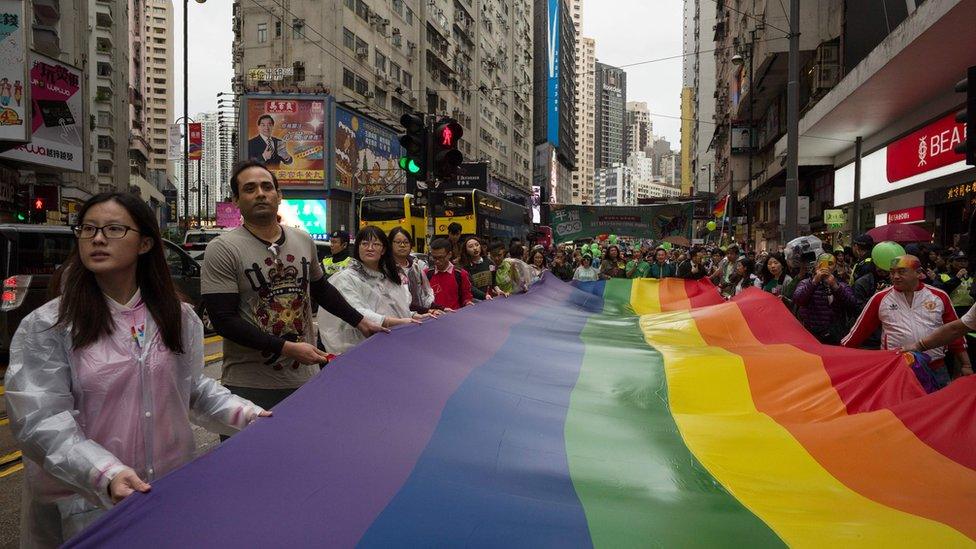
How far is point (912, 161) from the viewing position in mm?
20547

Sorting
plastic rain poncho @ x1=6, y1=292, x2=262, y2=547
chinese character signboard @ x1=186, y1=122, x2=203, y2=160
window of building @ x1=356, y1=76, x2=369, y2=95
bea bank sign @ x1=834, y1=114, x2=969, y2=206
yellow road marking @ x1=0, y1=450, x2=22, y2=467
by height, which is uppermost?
window of building @ x1=356, y1=76, x2=369, y2=95

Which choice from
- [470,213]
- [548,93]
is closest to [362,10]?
[470,213]

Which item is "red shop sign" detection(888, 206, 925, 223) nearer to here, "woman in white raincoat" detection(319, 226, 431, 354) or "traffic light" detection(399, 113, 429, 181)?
"traffic light" detection(399, 113, 429, 181)

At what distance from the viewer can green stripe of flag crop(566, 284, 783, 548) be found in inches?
106

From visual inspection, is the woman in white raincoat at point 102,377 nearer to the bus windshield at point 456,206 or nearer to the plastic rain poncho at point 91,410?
the plastic rain poncho at point 91,410

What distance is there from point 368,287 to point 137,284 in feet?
9.14

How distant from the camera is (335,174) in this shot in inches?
1868

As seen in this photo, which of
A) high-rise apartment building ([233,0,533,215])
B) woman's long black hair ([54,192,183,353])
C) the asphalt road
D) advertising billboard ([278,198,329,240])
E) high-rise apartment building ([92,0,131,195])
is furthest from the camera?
high-rise apartment building ([92,0,131,195])

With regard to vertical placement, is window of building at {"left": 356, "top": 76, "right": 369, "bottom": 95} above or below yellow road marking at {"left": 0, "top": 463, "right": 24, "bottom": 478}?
above

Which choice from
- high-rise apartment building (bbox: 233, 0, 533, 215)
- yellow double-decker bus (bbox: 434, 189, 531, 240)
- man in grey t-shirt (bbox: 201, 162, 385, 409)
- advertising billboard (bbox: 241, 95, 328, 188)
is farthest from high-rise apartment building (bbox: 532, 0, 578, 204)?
man in grey t-shirt (bbox: 201, 162, 385, 409)

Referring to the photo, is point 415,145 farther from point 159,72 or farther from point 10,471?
point 159,72

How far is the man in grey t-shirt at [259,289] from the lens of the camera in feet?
12.5

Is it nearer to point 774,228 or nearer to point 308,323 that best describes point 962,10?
point 308,323

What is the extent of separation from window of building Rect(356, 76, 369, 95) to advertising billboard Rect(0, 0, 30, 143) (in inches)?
1118
